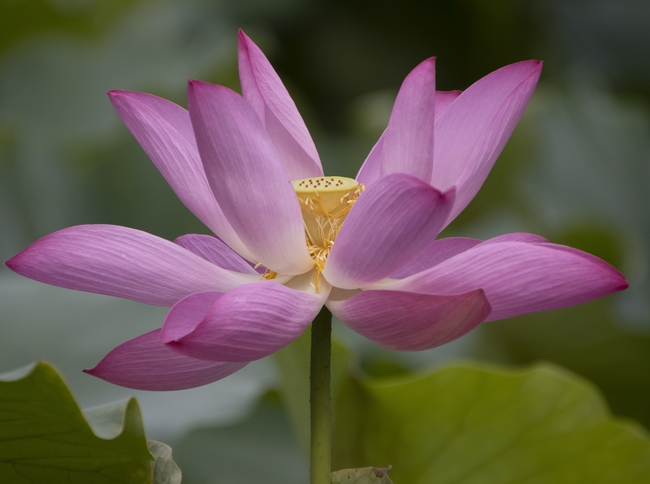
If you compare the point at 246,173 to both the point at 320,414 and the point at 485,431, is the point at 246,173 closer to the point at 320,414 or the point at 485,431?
the point at 320,414

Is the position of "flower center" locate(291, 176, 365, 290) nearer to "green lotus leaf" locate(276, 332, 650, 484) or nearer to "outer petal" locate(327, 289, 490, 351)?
"outer petal" locate(327, 289, 490, 351)

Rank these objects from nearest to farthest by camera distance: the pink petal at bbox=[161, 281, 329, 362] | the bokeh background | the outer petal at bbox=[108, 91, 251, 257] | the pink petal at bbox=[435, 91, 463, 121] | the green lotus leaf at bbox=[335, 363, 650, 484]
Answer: the pink petal at bbox=[161, 281, 329, 362] < the outer petal at bbox=[108, 91, 251, 257] < the pink petal at bbox=[435, 91, 463, 121] < the green lotus leaf at bbox=[335, 363, 650, 484] < the bokeh background

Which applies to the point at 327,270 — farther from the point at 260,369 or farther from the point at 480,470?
the point at 260,369

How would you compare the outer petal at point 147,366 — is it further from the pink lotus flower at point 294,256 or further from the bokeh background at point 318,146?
the bokeh background at point 318,146

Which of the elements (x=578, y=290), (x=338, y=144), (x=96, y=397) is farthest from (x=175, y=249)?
(x=338, y=144)

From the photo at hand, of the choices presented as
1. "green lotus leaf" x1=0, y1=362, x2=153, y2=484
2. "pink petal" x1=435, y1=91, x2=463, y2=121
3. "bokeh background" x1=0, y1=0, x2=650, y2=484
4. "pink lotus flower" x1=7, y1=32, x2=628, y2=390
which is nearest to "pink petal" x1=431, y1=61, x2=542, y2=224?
"pink lotus flower" x1=7, y1=32, x2=628, y2=390

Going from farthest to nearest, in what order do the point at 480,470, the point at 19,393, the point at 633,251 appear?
the point at 633,251 → the point at 480,470 → the point at 19,393
